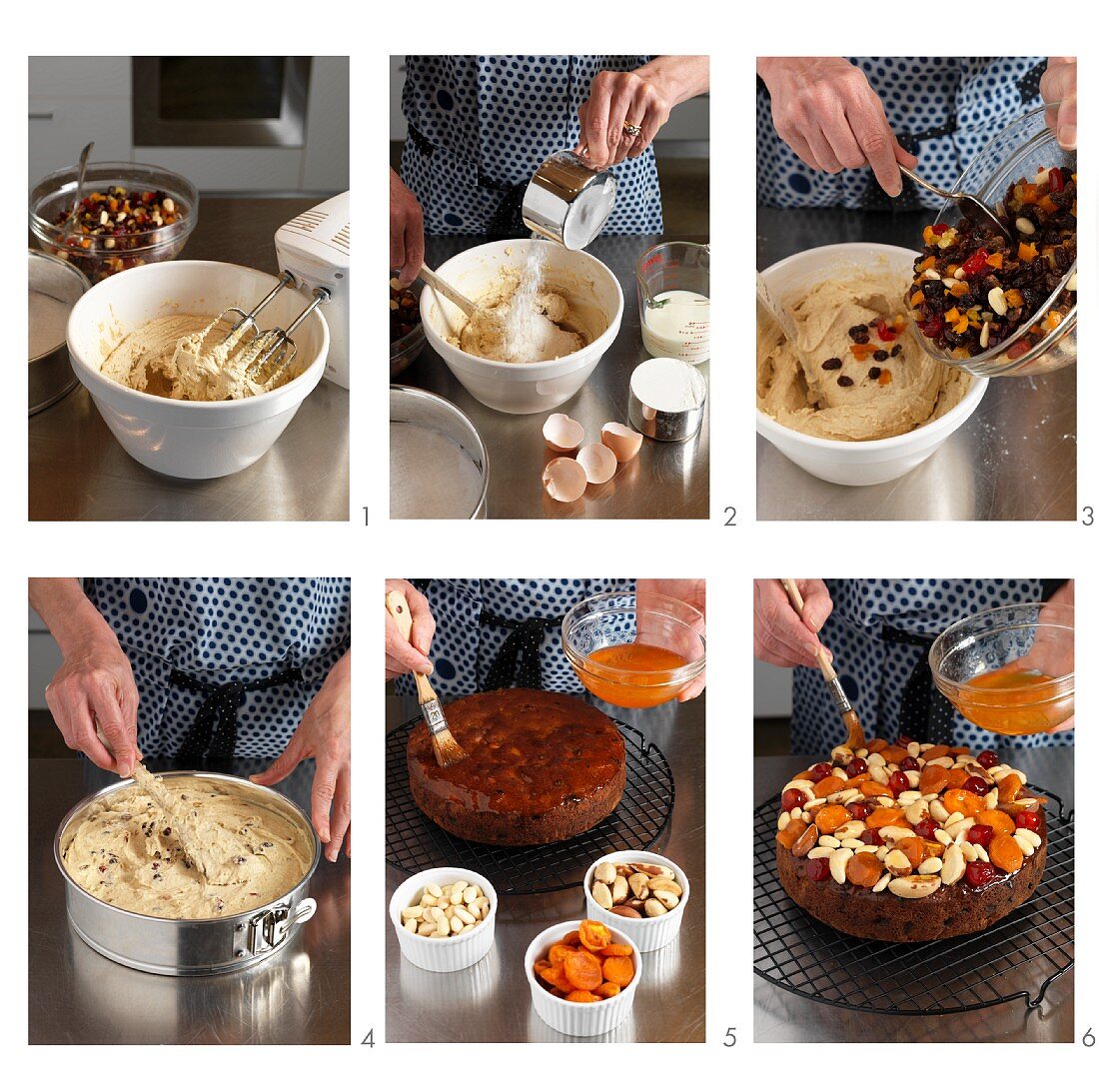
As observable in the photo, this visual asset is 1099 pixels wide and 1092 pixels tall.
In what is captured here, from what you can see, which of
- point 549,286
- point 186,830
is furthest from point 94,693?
point 549,286

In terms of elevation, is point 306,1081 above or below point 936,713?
below

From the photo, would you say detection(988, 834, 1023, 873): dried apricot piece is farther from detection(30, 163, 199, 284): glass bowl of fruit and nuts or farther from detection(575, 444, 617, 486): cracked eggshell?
detection(30, 163, 199, 284): glass bowl of fruit and nuts

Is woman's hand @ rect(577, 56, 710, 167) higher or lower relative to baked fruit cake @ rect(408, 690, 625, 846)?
higher

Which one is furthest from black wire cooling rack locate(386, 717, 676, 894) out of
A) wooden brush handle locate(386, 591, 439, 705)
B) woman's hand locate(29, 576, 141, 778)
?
woman's hand locate(29, 576, 141, 778)

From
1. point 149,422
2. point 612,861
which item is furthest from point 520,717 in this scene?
point 149,422

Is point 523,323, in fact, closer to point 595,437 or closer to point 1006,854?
point 595,437
